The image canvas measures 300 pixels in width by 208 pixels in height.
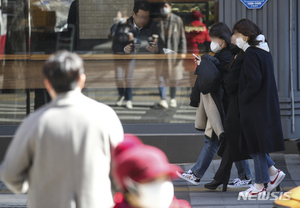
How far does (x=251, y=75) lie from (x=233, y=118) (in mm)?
539

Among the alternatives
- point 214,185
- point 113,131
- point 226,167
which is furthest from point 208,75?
point 113,131

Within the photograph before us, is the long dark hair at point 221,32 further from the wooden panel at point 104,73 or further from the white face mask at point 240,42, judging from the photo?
the wooden panel at point 104,73

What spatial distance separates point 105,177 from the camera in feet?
7.57

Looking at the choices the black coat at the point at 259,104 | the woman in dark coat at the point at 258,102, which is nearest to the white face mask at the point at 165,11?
the woman in dark coat at the point at 258,102

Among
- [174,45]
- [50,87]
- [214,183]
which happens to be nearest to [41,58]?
[174,45]

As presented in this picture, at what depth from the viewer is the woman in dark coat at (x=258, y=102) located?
4.55 meters

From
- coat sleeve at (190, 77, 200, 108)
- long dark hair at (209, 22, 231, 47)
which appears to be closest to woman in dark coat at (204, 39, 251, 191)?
long dark hair at (209, 22, 231, 47)

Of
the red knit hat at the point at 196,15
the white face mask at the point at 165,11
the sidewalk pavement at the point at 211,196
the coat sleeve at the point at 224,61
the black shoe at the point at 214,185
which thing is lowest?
the sidewalk pavement at the point at 211,196

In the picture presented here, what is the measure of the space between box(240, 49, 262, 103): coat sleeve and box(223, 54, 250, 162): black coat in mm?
149

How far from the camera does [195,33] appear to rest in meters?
6.52

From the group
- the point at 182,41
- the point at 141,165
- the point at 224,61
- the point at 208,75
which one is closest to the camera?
the point at 141,165

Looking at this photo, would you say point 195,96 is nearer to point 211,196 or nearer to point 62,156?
point 211,196

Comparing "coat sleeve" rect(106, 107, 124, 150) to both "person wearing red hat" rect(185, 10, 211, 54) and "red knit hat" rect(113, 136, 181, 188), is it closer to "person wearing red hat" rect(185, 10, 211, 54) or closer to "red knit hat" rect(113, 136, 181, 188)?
"red knit hat" rect(113, 136, 181, 188)

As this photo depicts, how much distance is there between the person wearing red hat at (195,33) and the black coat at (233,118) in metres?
1.77
